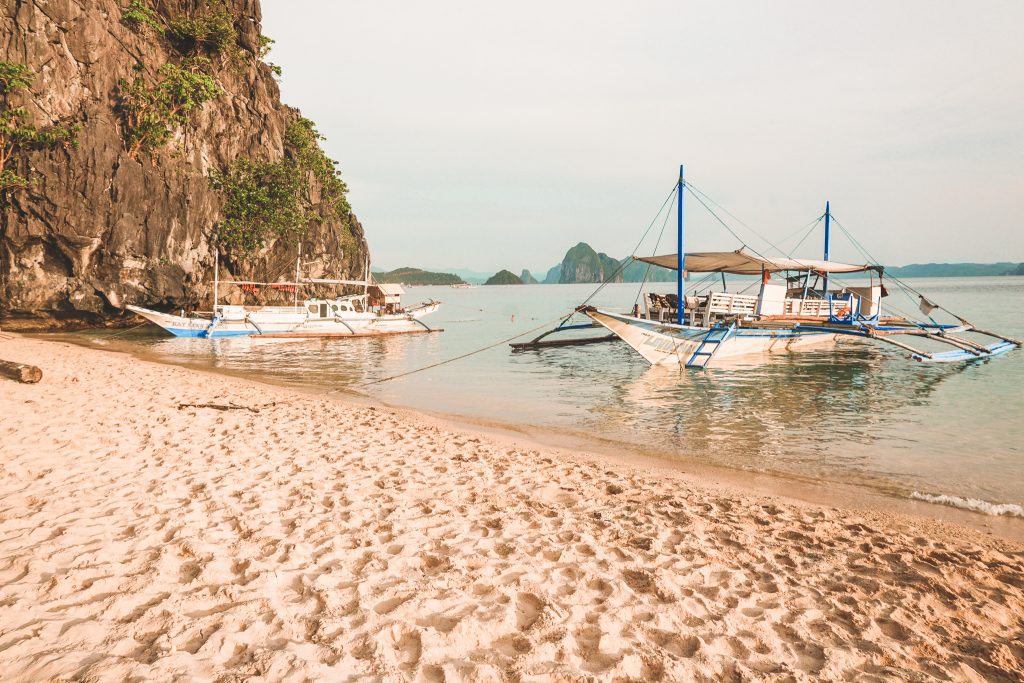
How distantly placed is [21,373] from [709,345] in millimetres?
22229

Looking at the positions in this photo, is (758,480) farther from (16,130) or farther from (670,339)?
(16,130)

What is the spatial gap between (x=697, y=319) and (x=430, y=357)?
1375cm

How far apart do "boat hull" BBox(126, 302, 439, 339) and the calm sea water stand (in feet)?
9.13

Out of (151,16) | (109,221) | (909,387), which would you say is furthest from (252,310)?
(909,387)

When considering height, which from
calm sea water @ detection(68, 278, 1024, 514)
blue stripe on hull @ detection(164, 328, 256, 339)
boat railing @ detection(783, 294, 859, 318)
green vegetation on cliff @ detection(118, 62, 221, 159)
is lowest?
calm sea water @ detection(68, 278, 1024, 514)

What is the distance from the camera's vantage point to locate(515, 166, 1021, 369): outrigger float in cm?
2119

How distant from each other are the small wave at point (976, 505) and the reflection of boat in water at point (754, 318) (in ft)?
43.2

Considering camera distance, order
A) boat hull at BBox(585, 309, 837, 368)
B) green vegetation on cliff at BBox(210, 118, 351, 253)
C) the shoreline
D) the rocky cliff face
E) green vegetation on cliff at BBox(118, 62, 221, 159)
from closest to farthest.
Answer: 1. the shoreline
2. boat hull at BBox(585, 309, 837, 368)
3. the rocky cliff face
4. green vegetation on cliff at BBox(118, 62, 221, 159)
5. green vegetation on cliff at BBox(210, 118, 351, 253)

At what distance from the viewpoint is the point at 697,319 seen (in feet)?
82.9

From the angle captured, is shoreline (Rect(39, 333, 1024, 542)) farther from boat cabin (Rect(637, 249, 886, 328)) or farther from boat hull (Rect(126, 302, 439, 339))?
boat hull (Rect(126, 302, 439, 339))

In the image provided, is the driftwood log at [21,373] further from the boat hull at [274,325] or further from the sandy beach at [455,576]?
the boat hull at [274,325]

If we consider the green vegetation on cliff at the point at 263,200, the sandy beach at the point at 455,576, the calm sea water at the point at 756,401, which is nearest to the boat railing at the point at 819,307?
the calm sea water at the point at 756,401

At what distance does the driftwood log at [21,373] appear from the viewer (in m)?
11.8

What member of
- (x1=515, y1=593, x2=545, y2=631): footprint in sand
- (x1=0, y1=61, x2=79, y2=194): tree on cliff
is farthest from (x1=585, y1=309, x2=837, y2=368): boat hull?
(x1=0, y1=61, x2=79, y2=194): tree on cliff
